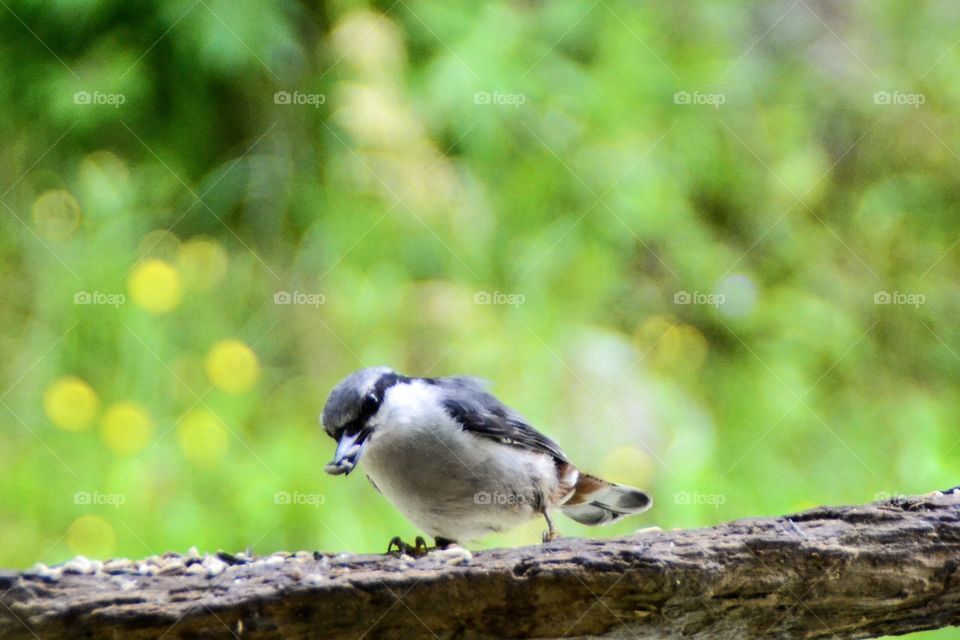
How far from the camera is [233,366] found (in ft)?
7.50

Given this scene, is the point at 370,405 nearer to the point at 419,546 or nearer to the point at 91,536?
the point at 419,546

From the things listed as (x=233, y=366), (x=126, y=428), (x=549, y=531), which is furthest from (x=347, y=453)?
(x=126, y=428)

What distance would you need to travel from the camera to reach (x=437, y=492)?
151 centimetres

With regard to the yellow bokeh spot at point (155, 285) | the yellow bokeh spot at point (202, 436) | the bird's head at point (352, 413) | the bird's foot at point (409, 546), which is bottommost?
the bird's foot at point (409, 546)

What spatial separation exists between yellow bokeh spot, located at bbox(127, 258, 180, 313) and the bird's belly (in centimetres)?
99

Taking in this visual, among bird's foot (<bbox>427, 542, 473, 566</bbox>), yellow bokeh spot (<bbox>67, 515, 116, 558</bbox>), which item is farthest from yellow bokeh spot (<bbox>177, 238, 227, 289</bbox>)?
bird's foot (<bbox>427, 542, 473, 566</bbox>)

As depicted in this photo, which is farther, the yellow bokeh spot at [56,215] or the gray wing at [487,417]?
the yellow bokeh spot at [56,215]

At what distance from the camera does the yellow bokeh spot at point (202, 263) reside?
7.67 ft

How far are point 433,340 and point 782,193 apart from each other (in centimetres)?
103

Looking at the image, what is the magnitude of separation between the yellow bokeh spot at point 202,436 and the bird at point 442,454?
2.65 feet

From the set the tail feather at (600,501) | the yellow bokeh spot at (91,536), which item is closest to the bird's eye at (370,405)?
the tail feather at (600,501)

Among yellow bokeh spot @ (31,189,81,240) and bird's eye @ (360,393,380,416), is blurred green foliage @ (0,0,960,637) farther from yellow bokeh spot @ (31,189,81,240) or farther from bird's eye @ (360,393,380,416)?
bird's eye @ (360,393,380,416)

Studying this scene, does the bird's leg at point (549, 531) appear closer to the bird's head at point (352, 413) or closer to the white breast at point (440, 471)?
the white breast at point (440, 471)

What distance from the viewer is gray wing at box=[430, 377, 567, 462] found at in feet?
5.25
